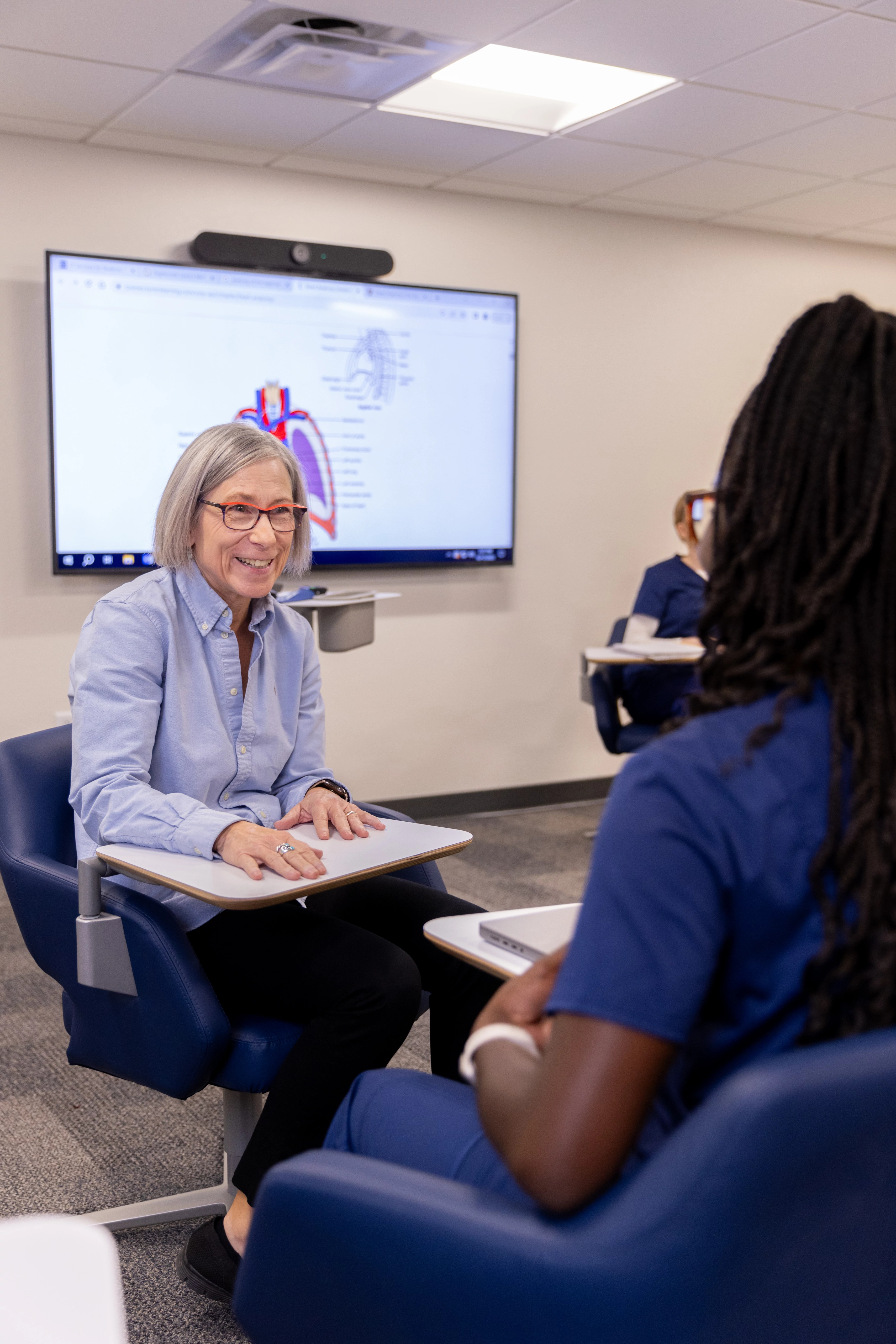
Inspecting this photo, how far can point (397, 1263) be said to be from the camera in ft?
3.18

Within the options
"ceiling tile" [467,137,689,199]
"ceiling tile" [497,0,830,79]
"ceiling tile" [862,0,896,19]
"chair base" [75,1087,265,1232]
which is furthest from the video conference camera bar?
"chair base" [75,1087,265,1232]

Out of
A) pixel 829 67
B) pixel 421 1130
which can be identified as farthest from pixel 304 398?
pixel 421 1130

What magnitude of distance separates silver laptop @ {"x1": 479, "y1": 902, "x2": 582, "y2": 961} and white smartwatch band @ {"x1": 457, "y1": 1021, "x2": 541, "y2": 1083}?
0.16 m

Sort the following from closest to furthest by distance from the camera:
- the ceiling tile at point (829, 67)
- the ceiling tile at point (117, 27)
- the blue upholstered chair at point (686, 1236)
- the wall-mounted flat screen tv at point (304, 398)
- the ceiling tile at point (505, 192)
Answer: the blue upholstered chair at point (686, 1236)
the ceiling tile at point (117, 27)
the ceiling tile at point (829, 67)
the wall-mounted flat screen tv at point (304, 398)
the ceiling tile at point (505, 192)

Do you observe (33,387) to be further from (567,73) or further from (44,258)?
(567,73)

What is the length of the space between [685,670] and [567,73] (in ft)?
6.56

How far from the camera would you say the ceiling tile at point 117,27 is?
308 centimetres

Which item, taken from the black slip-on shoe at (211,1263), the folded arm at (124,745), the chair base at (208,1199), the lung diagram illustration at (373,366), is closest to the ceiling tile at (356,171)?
the lung diagram illustration at (373,366)

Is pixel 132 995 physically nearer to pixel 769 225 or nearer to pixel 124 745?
pixel 124 745

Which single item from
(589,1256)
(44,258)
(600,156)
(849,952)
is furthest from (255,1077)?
(600,156)

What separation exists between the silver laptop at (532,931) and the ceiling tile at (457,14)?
2.65 m

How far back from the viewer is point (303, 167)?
4527mm

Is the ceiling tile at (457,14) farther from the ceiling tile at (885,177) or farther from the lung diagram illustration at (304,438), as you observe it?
the ceiling tile at (885,177)

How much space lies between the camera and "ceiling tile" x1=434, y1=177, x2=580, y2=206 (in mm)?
4746
